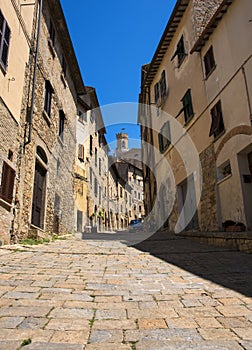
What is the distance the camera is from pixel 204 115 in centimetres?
1077

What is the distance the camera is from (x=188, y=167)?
12.0 meters

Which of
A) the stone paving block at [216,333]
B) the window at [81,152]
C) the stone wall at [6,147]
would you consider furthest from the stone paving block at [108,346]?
the window at [81,152]

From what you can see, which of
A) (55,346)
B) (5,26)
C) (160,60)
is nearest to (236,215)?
(55,346)

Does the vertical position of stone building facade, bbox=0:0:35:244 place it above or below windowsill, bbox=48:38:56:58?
below

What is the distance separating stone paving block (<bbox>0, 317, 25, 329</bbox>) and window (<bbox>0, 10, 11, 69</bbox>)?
6.57m

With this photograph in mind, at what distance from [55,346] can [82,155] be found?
61.3 feet

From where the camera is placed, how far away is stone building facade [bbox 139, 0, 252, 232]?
332 inches

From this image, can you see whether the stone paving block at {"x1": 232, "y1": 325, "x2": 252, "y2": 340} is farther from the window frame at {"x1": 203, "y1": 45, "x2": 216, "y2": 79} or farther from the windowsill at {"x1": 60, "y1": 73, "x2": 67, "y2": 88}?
the windowsill at {"x1": 60, "y1": 73, "x2": 67, "y2": 88}

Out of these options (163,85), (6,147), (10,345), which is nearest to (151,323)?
(10,345)

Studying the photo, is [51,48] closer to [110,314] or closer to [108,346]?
[110,314]

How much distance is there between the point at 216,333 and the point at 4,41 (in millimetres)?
8177

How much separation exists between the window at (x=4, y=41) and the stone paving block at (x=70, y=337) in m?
6.95

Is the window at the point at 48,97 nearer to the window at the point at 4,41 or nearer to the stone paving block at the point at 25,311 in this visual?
the window at the point at 4,41

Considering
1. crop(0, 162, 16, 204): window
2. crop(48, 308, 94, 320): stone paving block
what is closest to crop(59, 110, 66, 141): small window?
crop(0, 162, 16, 204): window
